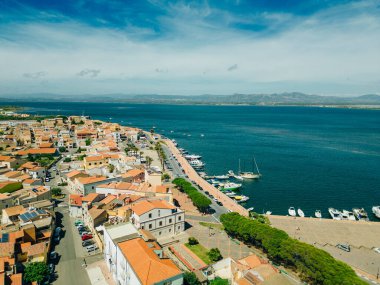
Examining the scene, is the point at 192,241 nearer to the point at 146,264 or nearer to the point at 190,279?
the point at 190,279

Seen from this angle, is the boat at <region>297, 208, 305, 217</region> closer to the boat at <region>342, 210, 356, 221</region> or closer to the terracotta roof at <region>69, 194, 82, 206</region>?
the boat at <region>342, 210, 356, 221</region>

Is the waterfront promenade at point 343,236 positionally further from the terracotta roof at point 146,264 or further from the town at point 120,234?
the terracotta roof at point 146,264

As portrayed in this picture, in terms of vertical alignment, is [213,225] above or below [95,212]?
below

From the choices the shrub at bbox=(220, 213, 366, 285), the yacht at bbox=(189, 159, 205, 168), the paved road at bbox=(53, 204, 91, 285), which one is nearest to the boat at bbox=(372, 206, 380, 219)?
the shrub at bbox=(220, 213, 366, 285)

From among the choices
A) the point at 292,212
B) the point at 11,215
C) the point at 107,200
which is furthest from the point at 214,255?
the point at 11,215

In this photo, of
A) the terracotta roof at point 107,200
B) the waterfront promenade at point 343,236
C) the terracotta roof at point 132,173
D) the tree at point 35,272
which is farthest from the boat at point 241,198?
the tree at point 35,272
